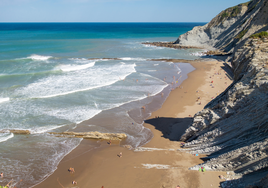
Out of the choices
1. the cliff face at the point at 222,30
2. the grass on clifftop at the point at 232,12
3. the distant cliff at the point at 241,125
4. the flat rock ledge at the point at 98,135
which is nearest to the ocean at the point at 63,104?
the flat rock ledge at the point at 98,135

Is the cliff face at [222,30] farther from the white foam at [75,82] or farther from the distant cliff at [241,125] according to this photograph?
the distant cliff at [241,125]

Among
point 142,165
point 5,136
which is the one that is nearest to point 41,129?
point 5,136

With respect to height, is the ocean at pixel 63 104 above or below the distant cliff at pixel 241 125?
below

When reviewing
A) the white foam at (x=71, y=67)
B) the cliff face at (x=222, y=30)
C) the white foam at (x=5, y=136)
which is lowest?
the white foam at (x=5, y=136)

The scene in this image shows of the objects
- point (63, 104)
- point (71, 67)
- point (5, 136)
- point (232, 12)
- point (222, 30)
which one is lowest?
point (5, 136)

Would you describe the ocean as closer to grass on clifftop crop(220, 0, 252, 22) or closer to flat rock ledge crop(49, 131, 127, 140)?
flat rock ledge crop(49, 131, 127, 140)

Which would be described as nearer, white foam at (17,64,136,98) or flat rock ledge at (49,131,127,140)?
flat rock ledge at (49,131,127,140)

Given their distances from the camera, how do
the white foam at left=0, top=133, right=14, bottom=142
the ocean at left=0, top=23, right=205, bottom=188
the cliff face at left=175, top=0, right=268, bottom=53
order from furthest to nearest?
the cliff face at left=175, top=0, right=268, bottom=53, the white foam at left=0, top=133, right=14, bottom=142, the ocean at left=0, top=23, right=205, bottom=188

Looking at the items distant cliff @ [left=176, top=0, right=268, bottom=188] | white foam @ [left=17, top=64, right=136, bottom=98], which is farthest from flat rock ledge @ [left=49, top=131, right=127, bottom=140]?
white foam @ [left=17, top=64, right=136, bottom=98]

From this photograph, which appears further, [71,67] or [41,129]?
[71,67]

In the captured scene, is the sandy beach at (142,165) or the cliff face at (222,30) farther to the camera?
the cliff face at (222,30)

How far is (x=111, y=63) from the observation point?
43875mm

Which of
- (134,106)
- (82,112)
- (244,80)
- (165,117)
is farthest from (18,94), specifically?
(244,80)

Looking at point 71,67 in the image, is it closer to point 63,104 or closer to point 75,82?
point 75,82
